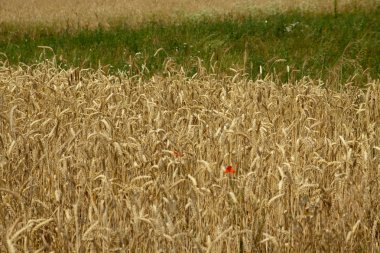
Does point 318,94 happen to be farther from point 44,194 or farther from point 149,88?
point 44,194

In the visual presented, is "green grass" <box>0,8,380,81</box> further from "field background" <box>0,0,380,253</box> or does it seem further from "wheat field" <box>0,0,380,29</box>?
"wheat field" <box>0,0,380,29</box>

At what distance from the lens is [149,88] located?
5777 mm

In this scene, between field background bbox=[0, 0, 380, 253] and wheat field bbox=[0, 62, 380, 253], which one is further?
field background bbox=[0, 0, 380, 253]

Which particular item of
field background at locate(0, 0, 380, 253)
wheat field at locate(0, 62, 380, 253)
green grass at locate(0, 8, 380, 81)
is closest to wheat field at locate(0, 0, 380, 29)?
green grass at locate(0, 8, 380, 81)

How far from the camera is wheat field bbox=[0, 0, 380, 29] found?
45.3 feet

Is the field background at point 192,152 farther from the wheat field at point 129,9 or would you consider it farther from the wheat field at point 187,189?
the wheat field at point 129,9

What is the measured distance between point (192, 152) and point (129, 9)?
12.1 metres

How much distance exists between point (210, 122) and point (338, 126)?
2.84ft

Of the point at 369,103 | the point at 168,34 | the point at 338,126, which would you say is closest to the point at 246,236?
the point at 338,126

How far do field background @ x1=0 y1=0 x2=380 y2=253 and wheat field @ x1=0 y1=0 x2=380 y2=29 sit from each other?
3.01m

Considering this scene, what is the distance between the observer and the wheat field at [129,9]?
45.3ft

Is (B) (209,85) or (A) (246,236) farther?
(B) (209,85)

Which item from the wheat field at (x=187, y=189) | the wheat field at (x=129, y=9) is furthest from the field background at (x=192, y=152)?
the wheat field at (x=129, y=9)

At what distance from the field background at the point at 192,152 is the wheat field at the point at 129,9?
3.01 meters
